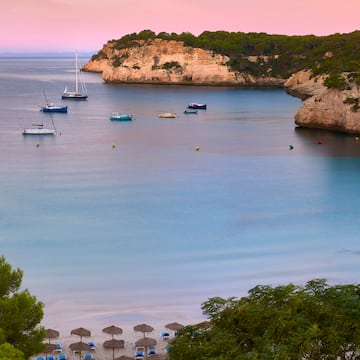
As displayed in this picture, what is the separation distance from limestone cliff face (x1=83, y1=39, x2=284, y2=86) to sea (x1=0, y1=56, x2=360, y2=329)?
5047 centimetres

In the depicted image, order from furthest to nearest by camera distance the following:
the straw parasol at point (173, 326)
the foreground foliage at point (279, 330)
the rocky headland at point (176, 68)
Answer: the rocky headland at point (176, 68) → the straw parasol at point (173, 326) → the foreground foliage at point (279, 330)

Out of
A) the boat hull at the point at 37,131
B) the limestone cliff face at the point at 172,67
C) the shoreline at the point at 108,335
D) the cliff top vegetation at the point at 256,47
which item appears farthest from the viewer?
the cliff top vegetation at the point at 256,47

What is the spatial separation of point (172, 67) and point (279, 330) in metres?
96.1

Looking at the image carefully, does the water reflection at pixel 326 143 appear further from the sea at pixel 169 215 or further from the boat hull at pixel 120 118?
the boat hull at pixel 120 118

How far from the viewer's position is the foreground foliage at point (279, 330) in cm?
932

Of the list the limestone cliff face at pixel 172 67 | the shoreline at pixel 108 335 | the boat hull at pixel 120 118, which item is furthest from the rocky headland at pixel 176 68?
the shoreline at pixel 108 335

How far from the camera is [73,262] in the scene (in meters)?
19.7

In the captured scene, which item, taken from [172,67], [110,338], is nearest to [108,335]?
[110,338]

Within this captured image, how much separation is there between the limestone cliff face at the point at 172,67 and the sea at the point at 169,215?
50.5m

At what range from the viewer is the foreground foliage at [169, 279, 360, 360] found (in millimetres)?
9320

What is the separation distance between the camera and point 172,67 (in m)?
104

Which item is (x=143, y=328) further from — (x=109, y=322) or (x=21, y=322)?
(x=21, y=322)

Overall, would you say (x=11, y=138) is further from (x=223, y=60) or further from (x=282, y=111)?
(x=223, y=60)

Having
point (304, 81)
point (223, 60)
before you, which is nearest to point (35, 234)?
point (304, 81)
